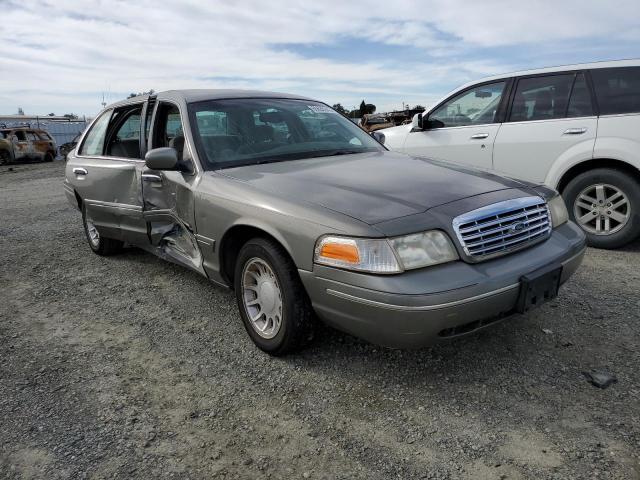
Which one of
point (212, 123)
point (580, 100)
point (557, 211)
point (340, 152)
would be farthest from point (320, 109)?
point (580, 100)

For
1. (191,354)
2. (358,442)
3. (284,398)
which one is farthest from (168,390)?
(358,442)

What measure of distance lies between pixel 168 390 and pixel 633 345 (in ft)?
8.92

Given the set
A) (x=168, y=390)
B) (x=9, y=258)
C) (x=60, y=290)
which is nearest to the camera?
(x=168, y=390)

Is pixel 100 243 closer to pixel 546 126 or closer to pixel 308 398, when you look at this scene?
pixel 308 398

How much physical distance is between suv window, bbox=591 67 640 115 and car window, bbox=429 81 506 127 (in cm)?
98

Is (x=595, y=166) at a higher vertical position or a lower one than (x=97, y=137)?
lower

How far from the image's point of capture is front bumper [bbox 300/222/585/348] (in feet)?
7.55

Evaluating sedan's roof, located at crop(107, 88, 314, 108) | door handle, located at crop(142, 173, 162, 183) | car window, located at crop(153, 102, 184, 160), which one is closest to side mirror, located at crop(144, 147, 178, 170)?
car window, located at crop(153, 102, 184, 160)

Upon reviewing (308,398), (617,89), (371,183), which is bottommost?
(308,398)

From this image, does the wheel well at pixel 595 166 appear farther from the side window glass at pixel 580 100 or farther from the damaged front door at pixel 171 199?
the damaged front door at pixel 171 199

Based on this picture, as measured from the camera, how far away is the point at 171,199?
3.69m

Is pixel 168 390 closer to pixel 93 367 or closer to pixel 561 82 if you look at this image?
pixel 93 367

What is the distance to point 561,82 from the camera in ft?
16.9

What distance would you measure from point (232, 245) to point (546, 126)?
364 centimetres
